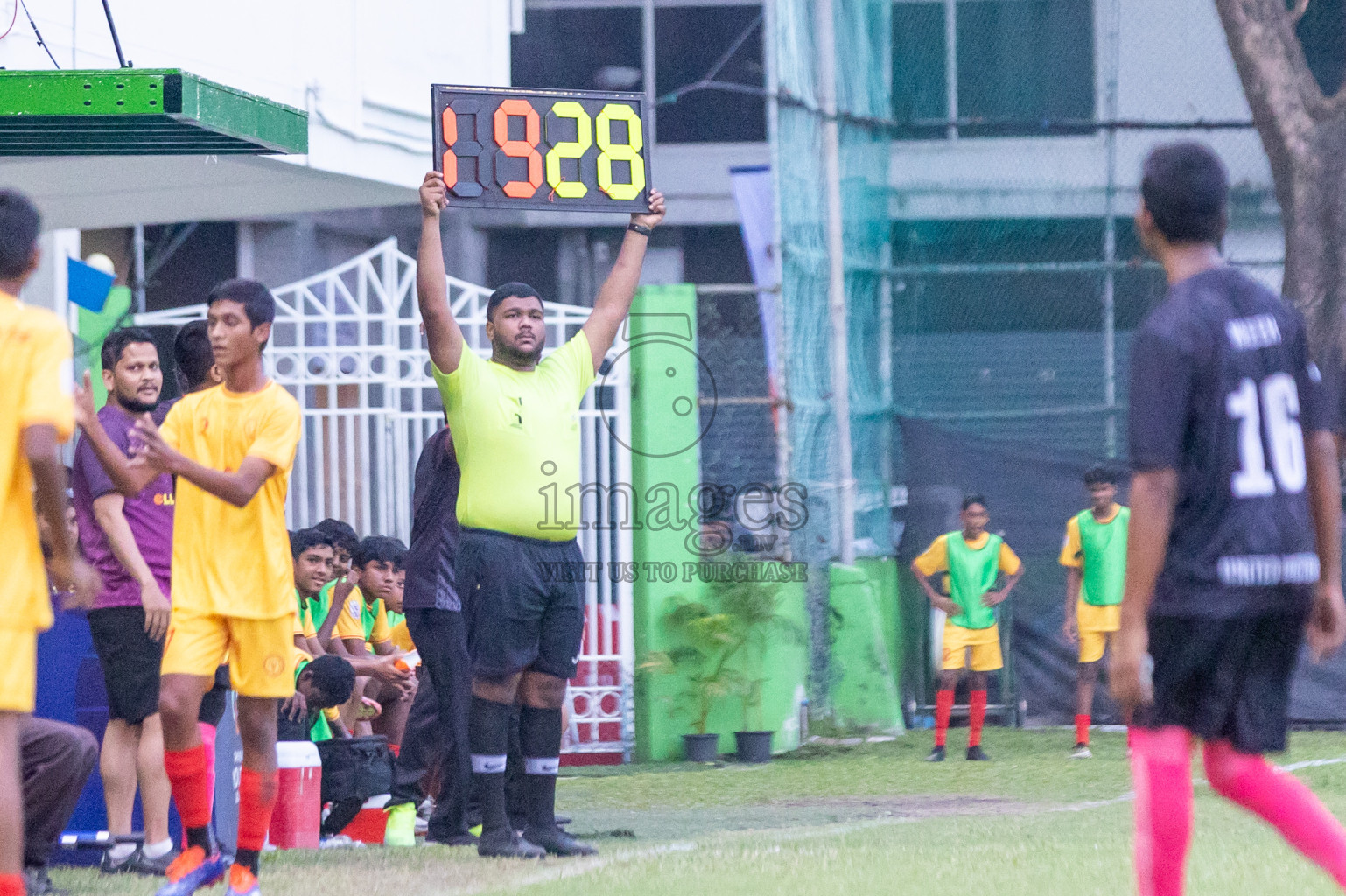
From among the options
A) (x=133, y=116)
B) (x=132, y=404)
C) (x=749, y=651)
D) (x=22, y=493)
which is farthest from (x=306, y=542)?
(x=22, y=493)

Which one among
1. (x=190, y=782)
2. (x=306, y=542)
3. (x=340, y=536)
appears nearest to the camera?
(x=190, y=782)

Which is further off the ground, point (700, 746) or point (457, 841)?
point (457, 841)

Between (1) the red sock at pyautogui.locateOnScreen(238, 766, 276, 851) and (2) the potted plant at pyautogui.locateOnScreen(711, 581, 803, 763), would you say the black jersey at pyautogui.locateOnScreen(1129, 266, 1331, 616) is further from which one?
(2) the potted plant at pyautogui.locateOnScreen(711, 581, 803, 763)

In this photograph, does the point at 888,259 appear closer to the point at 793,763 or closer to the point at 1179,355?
the point at 793,763

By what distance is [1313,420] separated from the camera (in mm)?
4012

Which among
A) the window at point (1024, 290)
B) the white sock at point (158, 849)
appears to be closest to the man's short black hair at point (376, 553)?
the white sock at point (158, 849)

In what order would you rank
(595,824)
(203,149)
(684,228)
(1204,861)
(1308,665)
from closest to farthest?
(1204,861)
(203,149)
(595,824)
(1308,665)
(684,228)

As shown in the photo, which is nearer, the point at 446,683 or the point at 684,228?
the point at 446,683

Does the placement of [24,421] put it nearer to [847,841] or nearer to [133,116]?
[133,116]

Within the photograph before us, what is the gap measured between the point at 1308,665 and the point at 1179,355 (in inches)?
382

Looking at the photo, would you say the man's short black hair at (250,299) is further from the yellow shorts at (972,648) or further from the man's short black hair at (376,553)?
the yellow shorts at (972,648)

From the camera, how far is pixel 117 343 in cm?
632

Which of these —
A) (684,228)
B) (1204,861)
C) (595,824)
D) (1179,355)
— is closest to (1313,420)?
(1179,355)

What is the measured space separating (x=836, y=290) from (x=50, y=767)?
8409mm
